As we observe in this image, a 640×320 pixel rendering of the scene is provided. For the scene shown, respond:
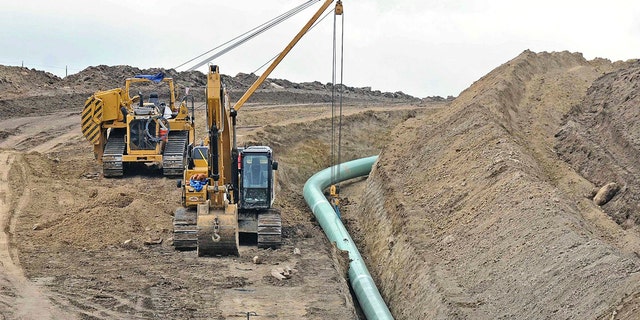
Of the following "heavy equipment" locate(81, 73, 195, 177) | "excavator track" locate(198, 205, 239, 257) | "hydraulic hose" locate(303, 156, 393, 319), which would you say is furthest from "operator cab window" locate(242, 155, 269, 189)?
"heavy equipment" locate(81, 73, 195, 177)

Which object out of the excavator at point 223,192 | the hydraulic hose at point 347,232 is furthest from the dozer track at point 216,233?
the hydraulic hose at point 347,232

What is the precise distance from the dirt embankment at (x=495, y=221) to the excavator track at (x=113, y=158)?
8.57 meters

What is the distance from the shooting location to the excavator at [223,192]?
28.1 m

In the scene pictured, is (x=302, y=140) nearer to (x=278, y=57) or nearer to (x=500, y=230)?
(x=278, y=57)

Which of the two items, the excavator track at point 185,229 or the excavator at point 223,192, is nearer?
the excavator at point 223,192

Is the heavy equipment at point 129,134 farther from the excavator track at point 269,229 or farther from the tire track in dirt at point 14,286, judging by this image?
the excavator track at point 269,229

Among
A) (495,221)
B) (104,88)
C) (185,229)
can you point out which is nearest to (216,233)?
(185,229)

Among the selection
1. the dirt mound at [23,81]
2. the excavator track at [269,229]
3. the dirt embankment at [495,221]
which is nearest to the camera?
the dirt embankment at [495,221]

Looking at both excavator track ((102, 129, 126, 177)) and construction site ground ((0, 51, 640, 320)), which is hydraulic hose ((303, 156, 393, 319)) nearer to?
construction site ground ((0, 51, 640, 320))

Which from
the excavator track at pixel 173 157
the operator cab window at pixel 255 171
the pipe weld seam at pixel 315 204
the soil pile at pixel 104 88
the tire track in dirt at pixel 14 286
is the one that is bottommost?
the tire track in dirt at pixel 14 286

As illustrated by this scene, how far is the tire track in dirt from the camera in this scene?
23250 millimetres

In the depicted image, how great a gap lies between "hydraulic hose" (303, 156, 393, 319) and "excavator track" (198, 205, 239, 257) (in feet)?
14.5

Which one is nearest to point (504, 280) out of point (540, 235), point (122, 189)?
point (540, 235)

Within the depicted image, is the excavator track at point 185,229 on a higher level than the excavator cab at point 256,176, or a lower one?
lower
